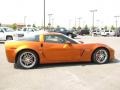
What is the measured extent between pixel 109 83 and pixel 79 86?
2.76ft

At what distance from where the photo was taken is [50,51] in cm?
1033

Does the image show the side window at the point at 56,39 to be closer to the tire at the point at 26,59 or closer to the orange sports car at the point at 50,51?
the orange sports car at the point at 50,51

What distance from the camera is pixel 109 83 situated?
24.3 feet

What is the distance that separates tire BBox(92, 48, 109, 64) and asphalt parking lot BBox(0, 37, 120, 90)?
296 millimetres

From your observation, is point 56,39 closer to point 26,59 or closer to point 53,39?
point 53,39

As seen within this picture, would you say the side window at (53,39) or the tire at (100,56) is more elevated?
the side window at (53,39)

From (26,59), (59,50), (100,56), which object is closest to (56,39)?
(59,50)

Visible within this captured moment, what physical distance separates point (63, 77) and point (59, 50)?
7.32ft

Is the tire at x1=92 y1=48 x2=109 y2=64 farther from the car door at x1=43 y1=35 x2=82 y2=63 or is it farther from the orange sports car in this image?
the car door at x1=43 y1=35 x2=82 y2=63

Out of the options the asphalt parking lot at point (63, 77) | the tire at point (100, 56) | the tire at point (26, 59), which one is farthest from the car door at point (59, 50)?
the tire at point (100, 56)

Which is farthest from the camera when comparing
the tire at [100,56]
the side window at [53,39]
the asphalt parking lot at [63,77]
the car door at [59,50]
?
the tire at [100,56]

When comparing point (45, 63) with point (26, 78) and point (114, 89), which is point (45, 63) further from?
point (114, 89)

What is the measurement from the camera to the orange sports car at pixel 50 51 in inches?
398

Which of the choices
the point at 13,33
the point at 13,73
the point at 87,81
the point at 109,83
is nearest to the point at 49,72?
the point at 13,73
